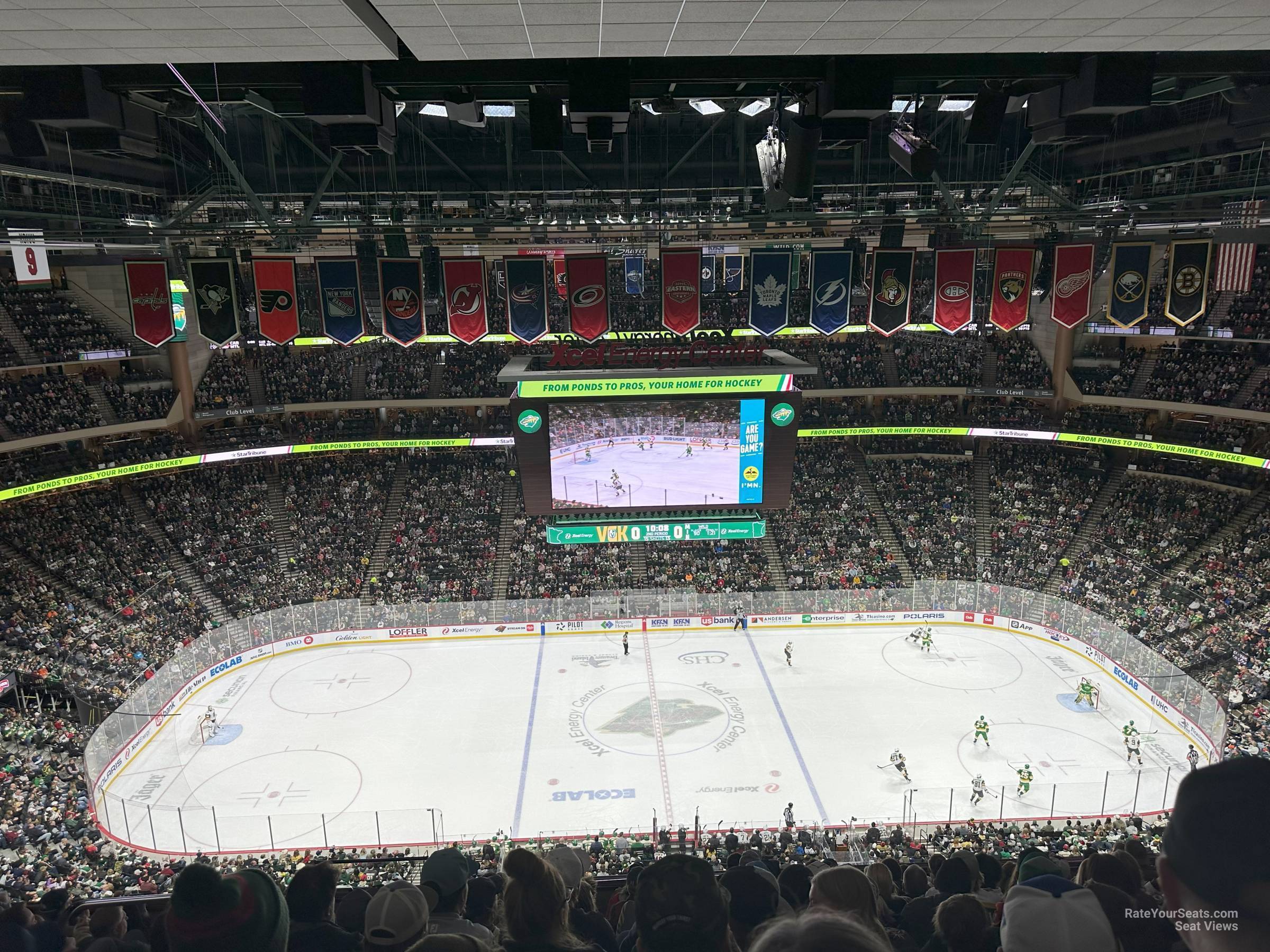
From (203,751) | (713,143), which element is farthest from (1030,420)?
(203,751)

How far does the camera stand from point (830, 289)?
635 inches

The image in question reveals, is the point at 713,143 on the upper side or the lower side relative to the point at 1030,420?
upper

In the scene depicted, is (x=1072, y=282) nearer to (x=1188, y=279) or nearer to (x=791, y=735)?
(x=1188, y=279)

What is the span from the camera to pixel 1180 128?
18.8 meters

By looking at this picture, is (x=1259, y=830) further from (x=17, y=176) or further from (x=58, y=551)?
(x=58, y=551)

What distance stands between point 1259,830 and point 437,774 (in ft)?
62.4

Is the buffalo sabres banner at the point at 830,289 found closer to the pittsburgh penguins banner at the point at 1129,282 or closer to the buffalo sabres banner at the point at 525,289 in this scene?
the pittsburgh penguins banner at the point at 1129,282

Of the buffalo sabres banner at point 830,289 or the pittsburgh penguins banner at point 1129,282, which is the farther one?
the pittsburgh penguins banner at point 1129,282

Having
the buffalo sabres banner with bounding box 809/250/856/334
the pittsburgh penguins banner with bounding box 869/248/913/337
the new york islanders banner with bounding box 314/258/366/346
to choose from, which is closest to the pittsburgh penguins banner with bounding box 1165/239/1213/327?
the pittsburgh penguins banner with bounding box 869/248/913/337

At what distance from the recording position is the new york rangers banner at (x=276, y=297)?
17.0 metres

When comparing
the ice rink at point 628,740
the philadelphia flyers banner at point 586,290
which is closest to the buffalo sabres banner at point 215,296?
the philadelphia flyers banner at point 586,290

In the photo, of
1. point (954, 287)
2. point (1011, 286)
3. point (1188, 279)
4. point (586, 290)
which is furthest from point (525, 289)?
point (1188, 279)

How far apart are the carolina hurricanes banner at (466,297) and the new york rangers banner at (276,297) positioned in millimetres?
3328

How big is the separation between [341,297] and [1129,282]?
16589 millimetres
